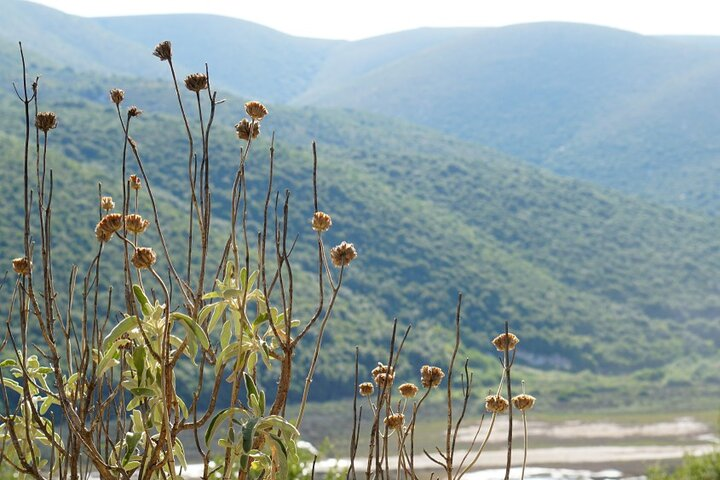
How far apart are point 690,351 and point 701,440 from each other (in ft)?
45.4

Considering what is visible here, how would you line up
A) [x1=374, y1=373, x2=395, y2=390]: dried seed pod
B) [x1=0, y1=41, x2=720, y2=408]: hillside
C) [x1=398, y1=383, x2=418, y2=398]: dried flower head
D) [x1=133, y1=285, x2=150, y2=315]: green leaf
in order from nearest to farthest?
[x1=133, y1=285, x2=150, y2=315]: green leaf → [x1=374, y1=373, x2=395, y2=390]: dried seed pod → [x1=398, y1=383, x2=418, y2=398]: dried flower head → [x1=0, y1=41, x2=720, y2=408]: hillside

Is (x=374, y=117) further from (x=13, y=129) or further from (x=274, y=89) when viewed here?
(x=274, y=89)

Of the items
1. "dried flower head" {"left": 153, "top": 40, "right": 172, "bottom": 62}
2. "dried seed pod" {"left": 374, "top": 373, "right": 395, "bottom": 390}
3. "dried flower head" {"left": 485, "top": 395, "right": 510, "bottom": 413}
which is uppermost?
"dried flower head" {"left": 153, "top": 40, "right": 172, "bottom": 62}

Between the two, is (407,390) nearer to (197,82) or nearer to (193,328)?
(193,328)

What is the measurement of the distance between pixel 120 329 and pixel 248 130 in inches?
16.9

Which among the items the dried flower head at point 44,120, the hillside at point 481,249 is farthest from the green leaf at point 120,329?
the hillside at point 481,249

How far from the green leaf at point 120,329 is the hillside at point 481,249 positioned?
25758 mm

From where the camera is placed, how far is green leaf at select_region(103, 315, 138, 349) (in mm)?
1292

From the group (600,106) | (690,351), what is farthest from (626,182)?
(690,351)

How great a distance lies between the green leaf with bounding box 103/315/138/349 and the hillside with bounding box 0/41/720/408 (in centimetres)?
2576

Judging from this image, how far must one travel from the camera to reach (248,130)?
1593mm

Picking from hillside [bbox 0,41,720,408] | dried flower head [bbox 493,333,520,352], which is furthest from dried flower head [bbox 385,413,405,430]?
hillside [bbox 0,41,720,408]

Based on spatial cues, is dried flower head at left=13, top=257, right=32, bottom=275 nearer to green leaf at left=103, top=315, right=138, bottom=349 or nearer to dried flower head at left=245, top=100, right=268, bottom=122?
green leaf at left=103, top=315, right=138, bottom=349

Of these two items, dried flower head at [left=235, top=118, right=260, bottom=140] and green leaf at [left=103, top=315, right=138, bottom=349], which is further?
dried flower head at [left=235, top=118, right=260, bottom=140]
